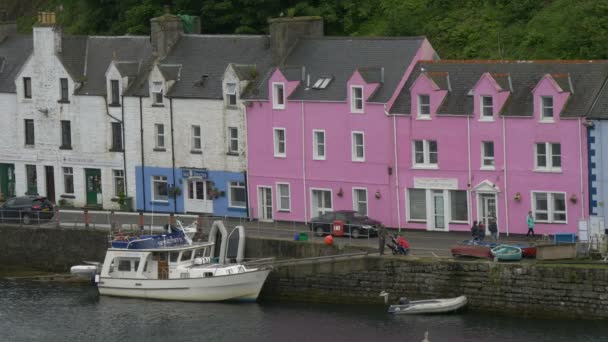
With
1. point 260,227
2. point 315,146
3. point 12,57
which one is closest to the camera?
point 260,227

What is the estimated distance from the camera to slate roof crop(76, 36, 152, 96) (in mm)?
100812

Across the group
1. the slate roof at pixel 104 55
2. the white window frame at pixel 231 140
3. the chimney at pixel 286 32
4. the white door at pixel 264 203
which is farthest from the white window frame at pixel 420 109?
the slate roof at pixel 104 55

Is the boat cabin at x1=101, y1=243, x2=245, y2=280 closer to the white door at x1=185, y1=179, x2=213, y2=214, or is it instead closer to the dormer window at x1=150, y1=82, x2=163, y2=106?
the white door at x1=185, y1=179, x2=213, y2=214

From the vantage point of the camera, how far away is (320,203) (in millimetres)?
92500

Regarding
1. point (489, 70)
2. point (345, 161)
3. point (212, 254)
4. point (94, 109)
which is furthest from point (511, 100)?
point (94, 109)

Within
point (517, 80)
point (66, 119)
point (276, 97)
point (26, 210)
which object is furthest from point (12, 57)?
point (517, 80)

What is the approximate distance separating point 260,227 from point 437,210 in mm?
8973

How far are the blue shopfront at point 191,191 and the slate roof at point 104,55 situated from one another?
5.37m

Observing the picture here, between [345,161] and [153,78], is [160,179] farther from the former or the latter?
[345,161]

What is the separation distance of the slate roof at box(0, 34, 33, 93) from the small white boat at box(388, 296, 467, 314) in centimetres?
3239

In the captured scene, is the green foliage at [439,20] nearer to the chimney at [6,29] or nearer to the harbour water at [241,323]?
the chimney at [6,29]

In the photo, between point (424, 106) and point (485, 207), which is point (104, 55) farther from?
point (485, 207)

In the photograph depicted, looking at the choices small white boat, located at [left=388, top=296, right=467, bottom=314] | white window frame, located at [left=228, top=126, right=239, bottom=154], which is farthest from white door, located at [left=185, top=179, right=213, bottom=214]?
small white boat, located at [left=388, top=296, right=467, bottom=314]

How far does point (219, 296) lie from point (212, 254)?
3.54m
